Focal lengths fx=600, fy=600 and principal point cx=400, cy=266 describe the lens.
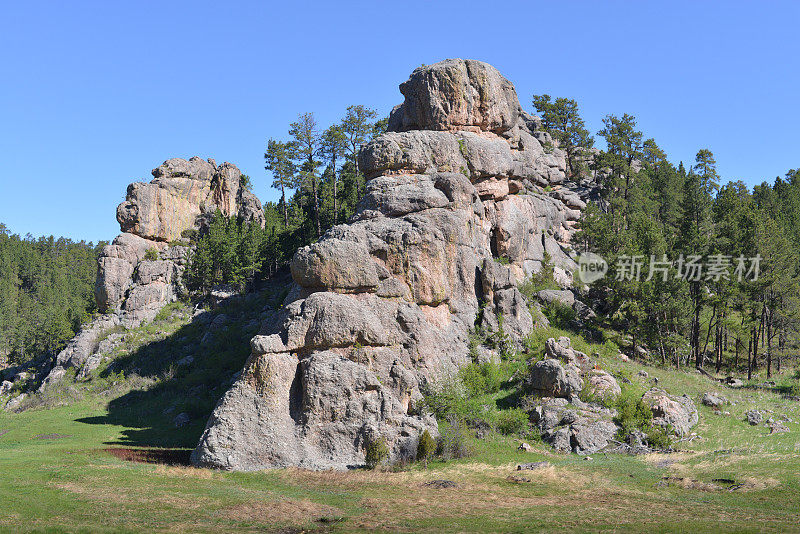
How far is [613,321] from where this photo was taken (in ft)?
232

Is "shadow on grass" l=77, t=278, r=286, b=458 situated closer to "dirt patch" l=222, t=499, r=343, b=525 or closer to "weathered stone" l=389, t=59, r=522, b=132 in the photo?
"dirt patch" l=222, t=499, r=343, b=525

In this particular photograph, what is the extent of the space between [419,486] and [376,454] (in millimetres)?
4488

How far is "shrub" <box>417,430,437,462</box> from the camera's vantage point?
42.4 metres

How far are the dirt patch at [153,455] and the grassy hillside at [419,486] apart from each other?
0.14 m

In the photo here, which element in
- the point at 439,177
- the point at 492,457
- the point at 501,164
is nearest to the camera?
the point at 492,457

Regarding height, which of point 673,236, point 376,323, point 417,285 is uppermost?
point 673,236

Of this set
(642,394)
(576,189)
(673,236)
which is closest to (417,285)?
(642,394)

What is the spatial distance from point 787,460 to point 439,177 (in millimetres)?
37695

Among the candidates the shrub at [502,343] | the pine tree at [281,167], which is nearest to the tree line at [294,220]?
the pine tree at [281,167]

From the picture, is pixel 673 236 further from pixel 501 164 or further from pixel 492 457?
pixel 492 457

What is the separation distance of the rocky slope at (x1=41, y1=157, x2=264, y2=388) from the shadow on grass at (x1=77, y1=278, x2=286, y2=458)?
5.20 m

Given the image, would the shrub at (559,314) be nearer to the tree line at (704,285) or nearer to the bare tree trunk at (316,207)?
the tree line at (704,285)

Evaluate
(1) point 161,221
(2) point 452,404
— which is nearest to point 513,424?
(2) point 452,404

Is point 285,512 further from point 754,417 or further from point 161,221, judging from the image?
point 161,221
